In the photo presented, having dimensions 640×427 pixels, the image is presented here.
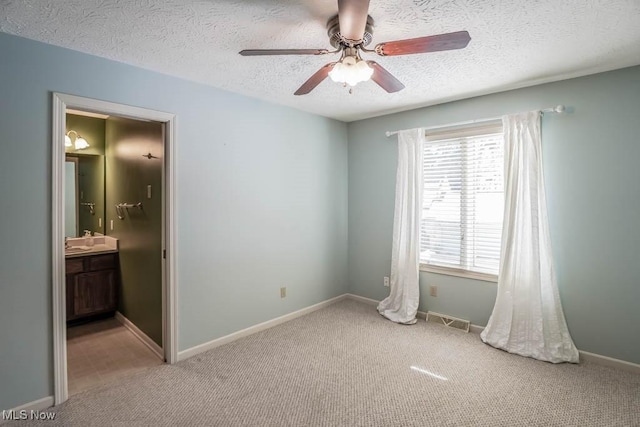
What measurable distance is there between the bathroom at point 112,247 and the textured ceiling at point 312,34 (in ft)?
2.73

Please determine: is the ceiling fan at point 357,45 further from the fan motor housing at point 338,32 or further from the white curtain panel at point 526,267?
the white curtain panel at point 526,267

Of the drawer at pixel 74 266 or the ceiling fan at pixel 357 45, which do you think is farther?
the drawer at pixel 74 266

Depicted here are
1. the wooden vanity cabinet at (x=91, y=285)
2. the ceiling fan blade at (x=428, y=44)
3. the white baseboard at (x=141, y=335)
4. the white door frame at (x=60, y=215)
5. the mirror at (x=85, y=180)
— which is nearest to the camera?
the ceiling fan blade at (x=428, y=44)

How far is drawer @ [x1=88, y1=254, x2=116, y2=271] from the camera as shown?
148 inches

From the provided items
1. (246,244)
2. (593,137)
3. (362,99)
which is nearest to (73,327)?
(246,244)

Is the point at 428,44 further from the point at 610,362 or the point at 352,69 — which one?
the point at 610,362

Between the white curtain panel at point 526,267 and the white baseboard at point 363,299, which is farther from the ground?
the white curtain panel at point 526,267

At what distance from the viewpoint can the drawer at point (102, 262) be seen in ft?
12.3

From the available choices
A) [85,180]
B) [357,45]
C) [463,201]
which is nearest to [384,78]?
[357,45]

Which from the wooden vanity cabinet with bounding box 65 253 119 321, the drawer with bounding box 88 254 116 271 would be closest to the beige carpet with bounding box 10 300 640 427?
the wooden vanity cabinet with bounding box 65 253 119 321

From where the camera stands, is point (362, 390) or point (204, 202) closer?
point (362, 390)

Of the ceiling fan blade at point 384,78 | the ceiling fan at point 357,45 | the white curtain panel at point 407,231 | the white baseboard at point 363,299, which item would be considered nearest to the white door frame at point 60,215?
the ceiling fan at point 357,45

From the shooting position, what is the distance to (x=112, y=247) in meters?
3.93

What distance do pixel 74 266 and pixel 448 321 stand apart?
4.11 meters
